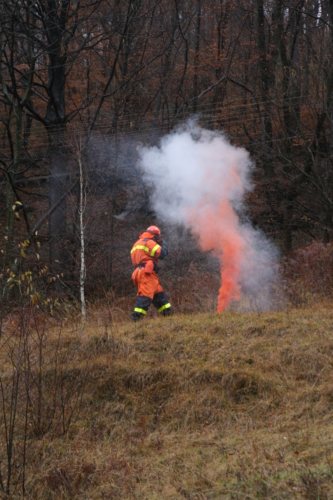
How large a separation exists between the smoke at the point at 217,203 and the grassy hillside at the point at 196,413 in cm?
220

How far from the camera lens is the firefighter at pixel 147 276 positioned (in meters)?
9.27

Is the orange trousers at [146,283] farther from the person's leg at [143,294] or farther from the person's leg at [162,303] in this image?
the person's leg at [162,303]

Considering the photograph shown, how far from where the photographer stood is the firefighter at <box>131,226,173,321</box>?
927cm

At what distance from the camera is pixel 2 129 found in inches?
976

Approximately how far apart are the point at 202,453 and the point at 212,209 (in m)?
6.73

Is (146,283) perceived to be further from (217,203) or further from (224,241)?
(217,203)

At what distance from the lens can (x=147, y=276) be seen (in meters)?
9.30

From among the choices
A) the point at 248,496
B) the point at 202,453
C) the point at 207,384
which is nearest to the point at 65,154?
the point at 207,384

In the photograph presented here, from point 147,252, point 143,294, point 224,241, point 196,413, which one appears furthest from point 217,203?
point 196,413

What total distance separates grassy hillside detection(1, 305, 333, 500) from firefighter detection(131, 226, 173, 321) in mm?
488

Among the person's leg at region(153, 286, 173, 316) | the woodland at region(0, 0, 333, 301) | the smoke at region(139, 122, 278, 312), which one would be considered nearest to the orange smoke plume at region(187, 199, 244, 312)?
the smoke at region(139, 122, 278, 312)

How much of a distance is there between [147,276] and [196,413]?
3428 mm

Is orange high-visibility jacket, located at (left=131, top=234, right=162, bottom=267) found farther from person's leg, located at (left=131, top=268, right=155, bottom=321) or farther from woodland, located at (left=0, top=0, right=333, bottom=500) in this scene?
woodland, located at (left=0, top=0, right=333, bottom=500)

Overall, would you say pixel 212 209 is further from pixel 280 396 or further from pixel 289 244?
pixel 289 244
